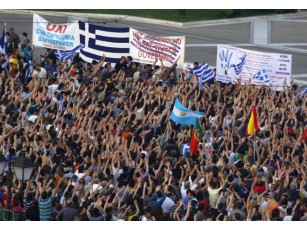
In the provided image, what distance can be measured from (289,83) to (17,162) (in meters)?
10.7

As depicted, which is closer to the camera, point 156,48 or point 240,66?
point 240,66

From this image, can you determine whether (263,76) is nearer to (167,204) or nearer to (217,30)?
(167,204)

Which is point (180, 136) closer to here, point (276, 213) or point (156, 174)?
point (156, 174)

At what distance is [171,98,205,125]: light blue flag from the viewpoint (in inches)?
873

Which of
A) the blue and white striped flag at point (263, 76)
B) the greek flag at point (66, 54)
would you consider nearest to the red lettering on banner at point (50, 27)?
the greek flag at point (66, 54)

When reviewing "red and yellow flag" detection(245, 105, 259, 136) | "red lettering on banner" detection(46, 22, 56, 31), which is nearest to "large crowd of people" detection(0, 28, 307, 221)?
"red and yellow flag" detection(245, 105, 259, 136)

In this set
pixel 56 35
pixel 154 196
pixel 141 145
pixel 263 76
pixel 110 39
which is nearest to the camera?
pixel 154 196

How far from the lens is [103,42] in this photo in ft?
92.9

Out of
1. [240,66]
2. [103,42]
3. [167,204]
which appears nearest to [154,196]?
[167,204]

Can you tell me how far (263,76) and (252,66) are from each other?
13.9 inches

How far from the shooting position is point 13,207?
1720cm

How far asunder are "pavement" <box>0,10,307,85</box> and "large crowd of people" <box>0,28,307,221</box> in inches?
415

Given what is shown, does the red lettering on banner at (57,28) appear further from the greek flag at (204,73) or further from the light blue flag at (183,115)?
the light blue flag at (183,115)

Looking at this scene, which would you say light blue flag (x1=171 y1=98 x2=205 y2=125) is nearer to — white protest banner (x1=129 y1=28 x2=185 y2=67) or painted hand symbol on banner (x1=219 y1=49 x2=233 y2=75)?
painted hand symbol on banner (x1=219 y1=49 x2=233 y2=75)
